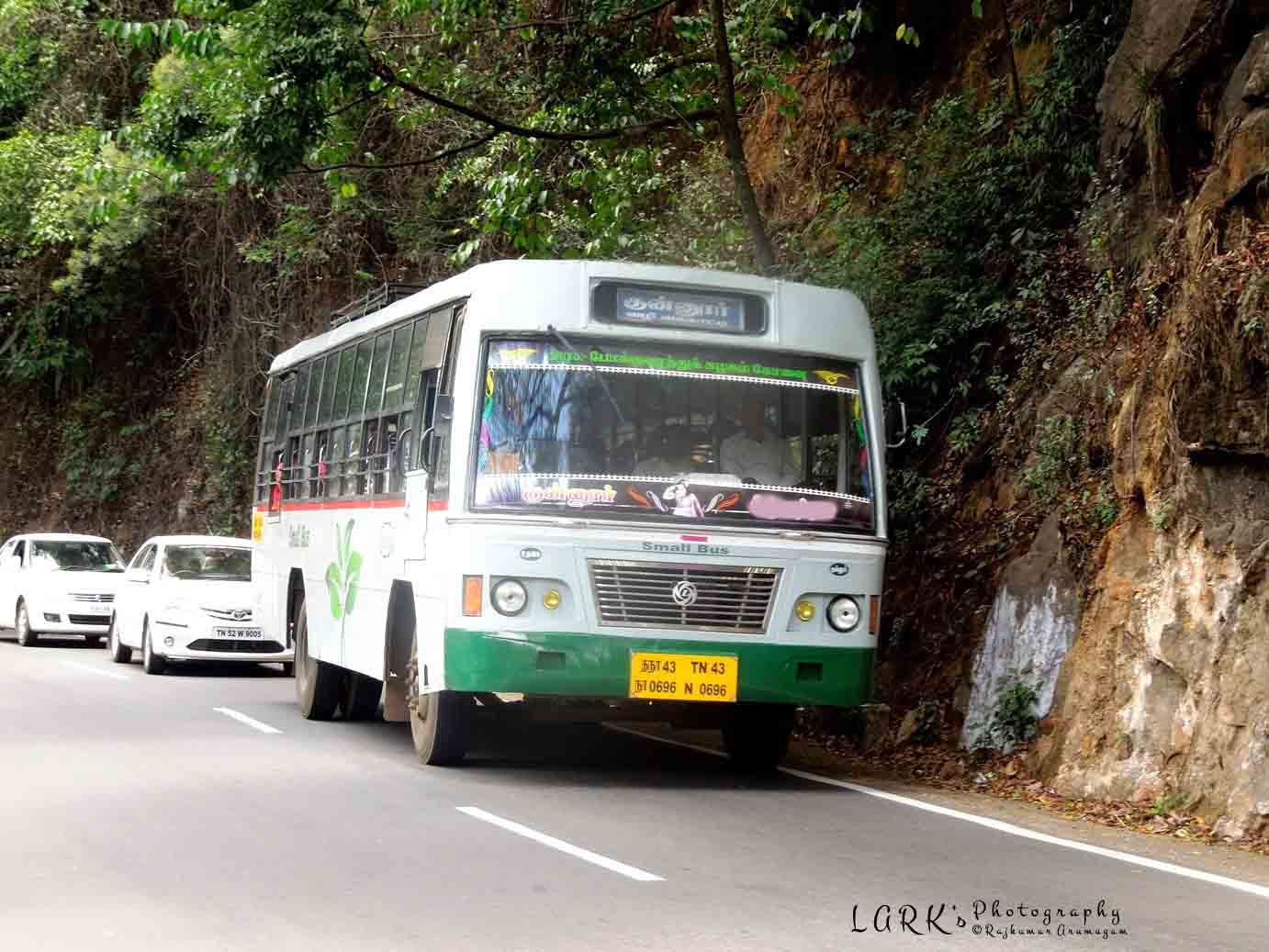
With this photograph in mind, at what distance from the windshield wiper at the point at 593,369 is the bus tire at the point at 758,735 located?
7.76 feet

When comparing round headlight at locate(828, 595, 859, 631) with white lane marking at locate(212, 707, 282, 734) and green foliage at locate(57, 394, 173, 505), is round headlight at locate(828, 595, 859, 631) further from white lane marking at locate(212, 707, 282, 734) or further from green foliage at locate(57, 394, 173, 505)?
green foliage at locate(57, 394, 173, 505)

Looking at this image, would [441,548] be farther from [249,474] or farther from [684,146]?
[249,474]

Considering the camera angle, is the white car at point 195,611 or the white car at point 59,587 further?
the white car at point 59,587

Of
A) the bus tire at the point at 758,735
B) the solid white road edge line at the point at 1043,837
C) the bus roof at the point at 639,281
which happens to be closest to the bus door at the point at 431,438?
the bus roof at the point at 639,281

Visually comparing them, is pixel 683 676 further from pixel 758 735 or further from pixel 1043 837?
pixel 1043 837

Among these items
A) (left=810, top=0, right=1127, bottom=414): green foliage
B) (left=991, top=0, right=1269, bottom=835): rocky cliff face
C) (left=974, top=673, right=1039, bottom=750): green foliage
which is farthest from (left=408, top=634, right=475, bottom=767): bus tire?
(left=810, top=0, right=1127, bottom=414): green foliage

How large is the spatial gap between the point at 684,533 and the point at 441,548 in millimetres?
1592

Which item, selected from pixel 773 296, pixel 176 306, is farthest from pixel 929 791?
pixel 176 306

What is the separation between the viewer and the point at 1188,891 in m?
8.51

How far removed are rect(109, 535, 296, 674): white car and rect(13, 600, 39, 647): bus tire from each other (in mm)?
4655

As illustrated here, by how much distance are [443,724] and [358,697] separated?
13.7 feet

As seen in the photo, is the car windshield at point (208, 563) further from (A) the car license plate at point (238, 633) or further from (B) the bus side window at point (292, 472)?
(B) the bus side window at point (292, 472)

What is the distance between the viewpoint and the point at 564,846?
923 cm

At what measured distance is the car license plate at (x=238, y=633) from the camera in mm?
21375
